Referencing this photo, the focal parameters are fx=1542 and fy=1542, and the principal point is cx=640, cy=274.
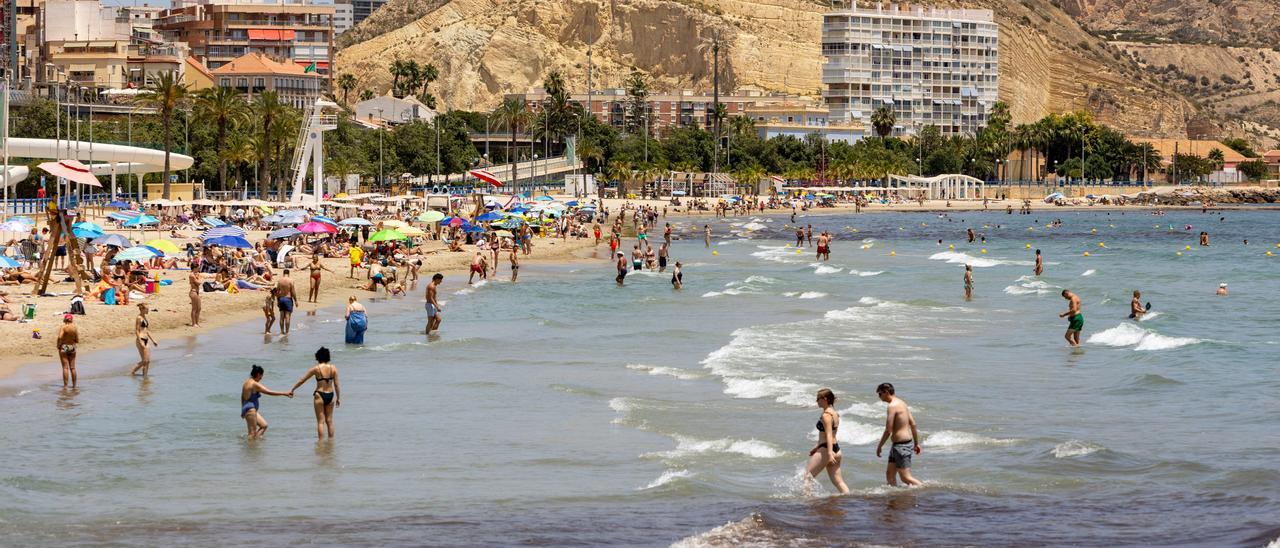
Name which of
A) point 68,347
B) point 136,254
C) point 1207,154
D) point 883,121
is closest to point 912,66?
point 883,121

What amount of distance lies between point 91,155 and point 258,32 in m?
108

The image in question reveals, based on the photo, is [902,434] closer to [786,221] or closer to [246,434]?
[246,434]

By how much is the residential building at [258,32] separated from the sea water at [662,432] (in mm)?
137321

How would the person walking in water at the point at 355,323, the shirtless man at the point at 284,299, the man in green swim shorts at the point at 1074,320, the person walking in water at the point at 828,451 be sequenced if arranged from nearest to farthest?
the person walking in water at the point at 828,451 < the person walking in water at the point at 355,323 < the man in green swim shorts at the point at 1074,320 < the shirtless man at the point at 284,299

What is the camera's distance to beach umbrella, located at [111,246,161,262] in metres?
36.2

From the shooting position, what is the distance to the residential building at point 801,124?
171625mm

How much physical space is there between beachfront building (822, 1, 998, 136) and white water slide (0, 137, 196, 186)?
12373 cm

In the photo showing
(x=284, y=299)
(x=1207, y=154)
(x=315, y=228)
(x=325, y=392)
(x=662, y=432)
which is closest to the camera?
(x=325, y=392)

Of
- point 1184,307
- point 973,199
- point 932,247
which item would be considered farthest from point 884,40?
point 1184,307

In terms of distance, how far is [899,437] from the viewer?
15.9 m

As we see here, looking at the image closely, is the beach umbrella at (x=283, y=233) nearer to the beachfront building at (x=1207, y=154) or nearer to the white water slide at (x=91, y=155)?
the white water slide at (x=91, y=155)

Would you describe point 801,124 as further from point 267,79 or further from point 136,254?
point 136,254

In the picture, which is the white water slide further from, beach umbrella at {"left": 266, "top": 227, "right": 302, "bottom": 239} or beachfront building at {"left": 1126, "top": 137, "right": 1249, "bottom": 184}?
beachfront building at {"left": 1126, "top": 137, "right": 1249, "bottom": 184}

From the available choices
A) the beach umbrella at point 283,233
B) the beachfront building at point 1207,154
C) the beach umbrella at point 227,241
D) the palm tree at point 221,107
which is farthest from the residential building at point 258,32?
the beach umbrella at point 227,241
